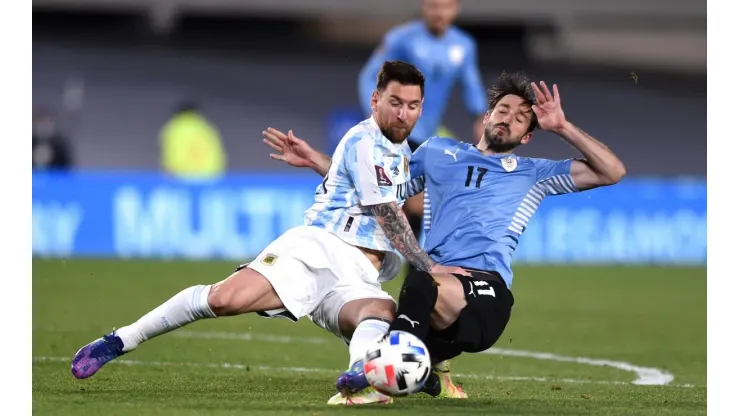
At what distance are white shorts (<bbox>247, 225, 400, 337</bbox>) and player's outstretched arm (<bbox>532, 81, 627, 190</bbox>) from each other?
1078mm

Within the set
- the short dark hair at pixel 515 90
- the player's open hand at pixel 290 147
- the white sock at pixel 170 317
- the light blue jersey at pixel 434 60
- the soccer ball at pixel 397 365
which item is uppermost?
the light blue jersey at pixel 434 60

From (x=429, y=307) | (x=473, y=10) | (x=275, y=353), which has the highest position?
(x=473, y=10)

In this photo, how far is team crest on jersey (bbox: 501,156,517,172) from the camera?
256 inches

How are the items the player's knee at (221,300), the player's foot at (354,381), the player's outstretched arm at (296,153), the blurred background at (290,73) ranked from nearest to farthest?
the player's foot at (354,381)
the player's knee at (221,300)
the player's outstretched arm at (296,153)
the blurred background at (290,73)

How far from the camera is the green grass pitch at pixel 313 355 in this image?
5969 millimetres

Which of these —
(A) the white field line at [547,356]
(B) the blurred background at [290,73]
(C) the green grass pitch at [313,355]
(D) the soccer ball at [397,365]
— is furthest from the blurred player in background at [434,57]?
(B) the blurred background at [290,73]

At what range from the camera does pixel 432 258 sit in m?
6.44

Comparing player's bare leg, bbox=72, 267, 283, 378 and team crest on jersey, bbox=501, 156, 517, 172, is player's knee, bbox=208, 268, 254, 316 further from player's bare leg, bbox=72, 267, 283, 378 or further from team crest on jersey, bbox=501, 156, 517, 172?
team crest on jersey, bbox=501, 156, 517, 172

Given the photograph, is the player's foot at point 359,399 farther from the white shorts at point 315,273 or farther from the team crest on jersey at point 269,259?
the team crest on jersey at point 269,259

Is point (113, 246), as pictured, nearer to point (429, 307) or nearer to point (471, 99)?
point (471, 99)

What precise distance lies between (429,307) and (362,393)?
0.59 metres

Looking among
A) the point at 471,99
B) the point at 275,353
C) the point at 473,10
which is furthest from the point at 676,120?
the point at 275,353

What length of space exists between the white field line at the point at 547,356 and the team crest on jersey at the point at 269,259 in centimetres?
229

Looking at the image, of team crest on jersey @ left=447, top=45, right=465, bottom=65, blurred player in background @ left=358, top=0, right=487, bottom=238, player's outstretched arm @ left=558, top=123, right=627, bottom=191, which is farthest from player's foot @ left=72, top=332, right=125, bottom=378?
team crest on jersey @ left=447, top=45, right=465, bottom=65
